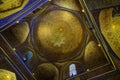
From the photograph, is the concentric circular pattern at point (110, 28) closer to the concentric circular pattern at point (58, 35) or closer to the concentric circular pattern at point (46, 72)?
the concentric circular pattern at point (58, 35)

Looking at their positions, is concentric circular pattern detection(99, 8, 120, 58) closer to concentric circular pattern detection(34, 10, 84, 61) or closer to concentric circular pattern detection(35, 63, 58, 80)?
concentric circular pattern detection(34, 10, 84, 61)

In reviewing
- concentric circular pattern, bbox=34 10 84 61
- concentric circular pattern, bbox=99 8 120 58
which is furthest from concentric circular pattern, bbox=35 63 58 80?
concentric circular pattern, bbox=99 8 120 58

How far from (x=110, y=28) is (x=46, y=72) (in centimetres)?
550

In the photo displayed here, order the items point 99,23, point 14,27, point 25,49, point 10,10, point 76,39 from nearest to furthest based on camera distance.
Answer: point 10,10
point 99,23
point 14,27
point 25,49
point 76,39

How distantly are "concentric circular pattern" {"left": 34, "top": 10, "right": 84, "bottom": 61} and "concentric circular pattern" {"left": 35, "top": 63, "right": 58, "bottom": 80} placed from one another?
687 millimetres

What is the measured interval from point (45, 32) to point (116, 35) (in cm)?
577

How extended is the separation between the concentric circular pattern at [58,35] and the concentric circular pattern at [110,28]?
10.4 feet

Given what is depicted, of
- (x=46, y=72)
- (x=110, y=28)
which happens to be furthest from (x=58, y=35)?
(x=110, y=28)

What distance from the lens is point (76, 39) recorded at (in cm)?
1581

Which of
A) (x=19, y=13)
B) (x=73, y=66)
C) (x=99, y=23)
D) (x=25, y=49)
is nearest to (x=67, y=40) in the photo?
(x=73, y=66)

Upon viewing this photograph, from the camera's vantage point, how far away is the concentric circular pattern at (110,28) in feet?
38.9

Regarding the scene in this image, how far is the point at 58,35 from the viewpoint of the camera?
642 inches

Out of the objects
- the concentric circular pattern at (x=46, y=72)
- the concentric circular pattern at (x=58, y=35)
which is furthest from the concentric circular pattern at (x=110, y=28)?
the concentric circular pattern at (x=46, y=72)

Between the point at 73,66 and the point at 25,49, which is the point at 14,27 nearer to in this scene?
the point at 25,49
